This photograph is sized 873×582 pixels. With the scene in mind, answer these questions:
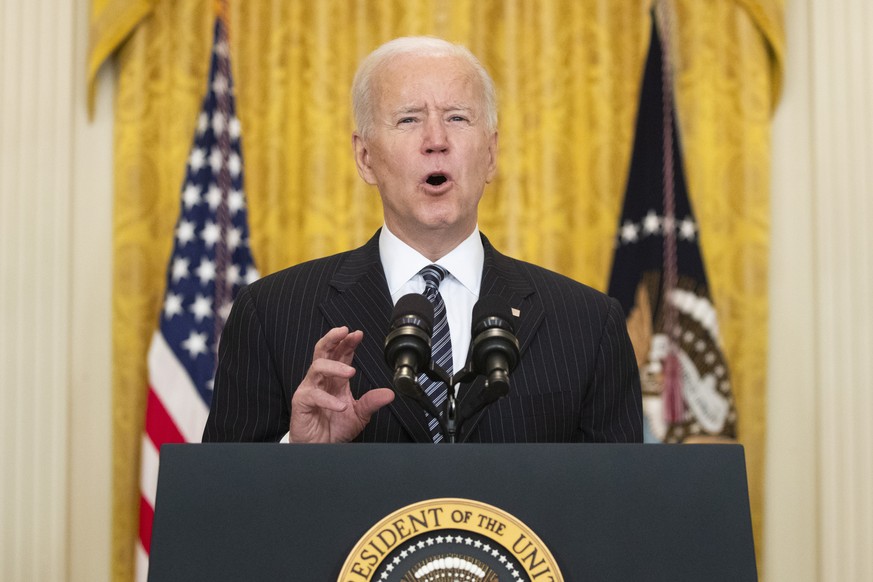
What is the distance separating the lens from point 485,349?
1629 mm

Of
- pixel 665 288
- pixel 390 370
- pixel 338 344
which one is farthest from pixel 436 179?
pixel 665 288

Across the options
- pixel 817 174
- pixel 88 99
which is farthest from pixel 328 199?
pixel 817 174

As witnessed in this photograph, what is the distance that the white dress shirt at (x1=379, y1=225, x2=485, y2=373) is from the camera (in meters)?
2.36

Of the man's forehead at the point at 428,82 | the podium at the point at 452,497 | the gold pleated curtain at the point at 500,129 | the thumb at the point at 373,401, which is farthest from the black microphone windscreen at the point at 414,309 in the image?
the gold pleated curtain at the point at 500,129

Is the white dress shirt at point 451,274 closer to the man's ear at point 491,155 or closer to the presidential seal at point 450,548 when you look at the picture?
the man's ear at point 491,155

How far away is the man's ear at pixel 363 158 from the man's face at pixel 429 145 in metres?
0.06

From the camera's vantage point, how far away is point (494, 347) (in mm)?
1619

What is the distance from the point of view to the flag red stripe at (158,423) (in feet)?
15.4

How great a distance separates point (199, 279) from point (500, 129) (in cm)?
156

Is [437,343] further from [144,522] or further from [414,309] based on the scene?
[144,522]

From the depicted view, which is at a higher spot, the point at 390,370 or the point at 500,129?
the point at 500,129

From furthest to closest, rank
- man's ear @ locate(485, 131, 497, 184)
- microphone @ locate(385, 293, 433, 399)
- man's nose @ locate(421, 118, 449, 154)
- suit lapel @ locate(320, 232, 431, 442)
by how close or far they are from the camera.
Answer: man's ear @ locate(485, 131, 497, 184) → man's nose @ locate(421, 118, 449, 154) → suit lapel @ locate(320, 232, 431, 442) → microphone @ locate(385, 293, 433, 399)

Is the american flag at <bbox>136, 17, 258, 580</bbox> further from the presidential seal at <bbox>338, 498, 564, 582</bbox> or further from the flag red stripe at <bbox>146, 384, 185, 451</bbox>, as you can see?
the presidential seal at <bbox>338, 498, 564, 582</bbox>

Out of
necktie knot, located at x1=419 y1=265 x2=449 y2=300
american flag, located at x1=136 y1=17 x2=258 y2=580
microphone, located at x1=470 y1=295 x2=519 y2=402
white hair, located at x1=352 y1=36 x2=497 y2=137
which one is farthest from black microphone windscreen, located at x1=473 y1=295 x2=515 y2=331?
american flag, located at x1=136 y1=17 x2=258 y2=580
